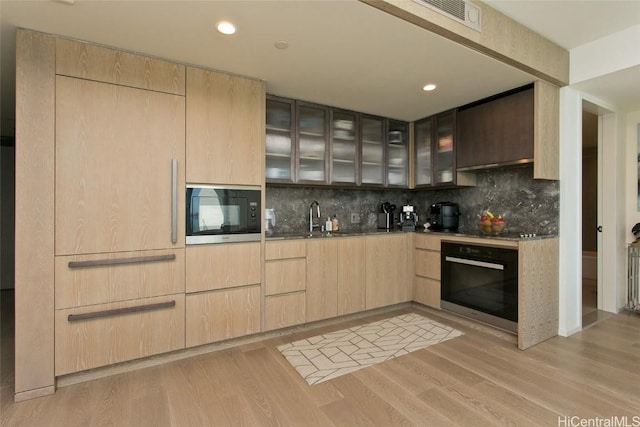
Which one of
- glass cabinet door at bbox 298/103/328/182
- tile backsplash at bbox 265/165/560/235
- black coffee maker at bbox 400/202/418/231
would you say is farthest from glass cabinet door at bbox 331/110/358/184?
black coffee maker at bbox 400/202/418/231

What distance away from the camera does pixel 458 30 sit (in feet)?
6.50

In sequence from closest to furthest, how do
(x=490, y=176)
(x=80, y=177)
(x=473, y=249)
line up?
(x=80, y=177) < (x=473, y=249) < (x=490, y=176)

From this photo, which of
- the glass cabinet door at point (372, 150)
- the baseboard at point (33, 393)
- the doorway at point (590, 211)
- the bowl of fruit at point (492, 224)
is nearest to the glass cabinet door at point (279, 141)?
the glass cabinet door at point (372, 150)

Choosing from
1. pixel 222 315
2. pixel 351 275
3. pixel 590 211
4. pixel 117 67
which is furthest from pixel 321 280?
pixel 590 211

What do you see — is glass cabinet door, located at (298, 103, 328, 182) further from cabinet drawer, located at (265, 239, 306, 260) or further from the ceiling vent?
the ceiling vent

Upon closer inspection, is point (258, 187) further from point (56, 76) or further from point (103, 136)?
point (56, 76)

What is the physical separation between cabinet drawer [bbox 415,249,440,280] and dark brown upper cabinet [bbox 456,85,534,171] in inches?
40.8

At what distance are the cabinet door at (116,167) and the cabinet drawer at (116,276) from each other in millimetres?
68

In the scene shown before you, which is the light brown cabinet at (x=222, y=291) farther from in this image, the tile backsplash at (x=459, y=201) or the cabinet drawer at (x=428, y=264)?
the cabinet drawer at (x=428, y=264)

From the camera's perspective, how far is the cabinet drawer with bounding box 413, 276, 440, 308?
340 cm

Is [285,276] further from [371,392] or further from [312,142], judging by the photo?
[312,142]

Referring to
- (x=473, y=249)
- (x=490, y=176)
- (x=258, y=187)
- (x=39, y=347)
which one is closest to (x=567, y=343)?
(x=473, y=249)

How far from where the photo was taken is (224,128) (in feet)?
8.40

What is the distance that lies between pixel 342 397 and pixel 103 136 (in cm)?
237
